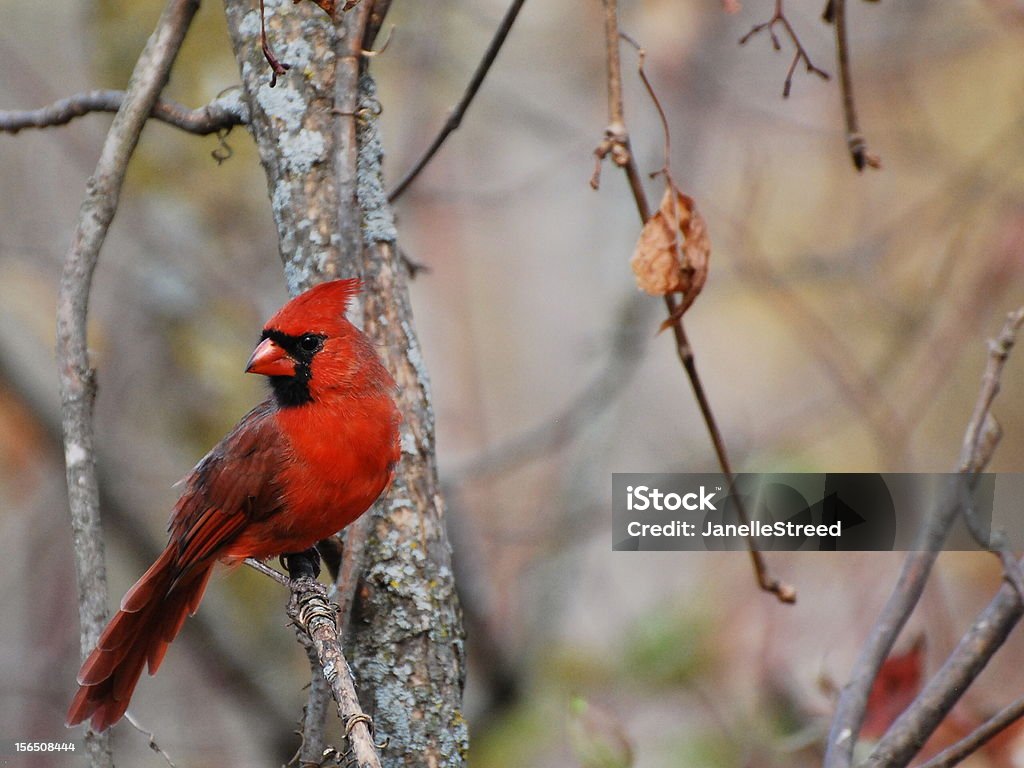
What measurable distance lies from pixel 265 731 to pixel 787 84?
2685 mm

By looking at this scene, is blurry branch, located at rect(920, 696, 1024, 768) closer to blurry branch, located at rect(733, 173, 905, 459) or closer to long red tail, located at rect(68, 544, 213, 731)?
long red tail, located at rect(68, 544, 213, 731)

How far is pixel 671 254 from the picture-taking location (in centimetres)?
176

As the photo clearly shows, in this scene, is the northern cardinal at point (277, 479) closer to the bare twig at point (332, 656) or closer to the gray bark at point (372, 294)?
the gray bark at point (372, 294)

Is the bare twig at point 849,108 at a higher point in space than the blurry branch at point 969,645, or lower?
higher

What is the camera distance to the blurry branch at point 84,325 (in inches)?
69.9

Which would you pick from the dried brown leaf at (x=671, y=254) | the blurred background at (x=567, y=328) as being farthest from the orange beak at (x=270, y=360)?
the blurred background at (x=567, y=328)

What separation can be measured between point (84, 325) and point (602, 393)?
2168 mm

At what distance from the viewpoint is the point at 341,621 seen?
1648mm

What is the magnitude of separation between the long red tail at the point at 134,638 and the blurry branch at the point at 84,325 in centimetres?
13

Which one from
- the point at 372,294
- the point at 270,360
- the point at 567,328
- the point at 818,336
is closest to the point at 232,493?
the point at 270,360

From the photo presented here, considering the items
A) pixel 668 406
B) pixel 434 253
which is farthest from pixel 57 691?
pixel 668 406

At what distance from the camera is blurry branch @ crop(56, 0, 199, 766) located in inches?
69.9

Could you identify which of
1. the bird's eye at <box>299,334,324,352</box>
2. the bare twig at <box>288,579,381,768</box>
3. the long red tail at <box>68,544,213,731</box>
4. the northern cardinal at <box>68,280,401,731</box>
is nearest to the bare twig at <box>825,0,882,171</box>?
the northern cardinal at <box>68,280,401,731</box>

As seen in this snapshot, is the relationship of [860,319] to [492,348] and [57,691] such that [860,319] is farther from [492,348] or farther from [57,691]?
[57,691]
